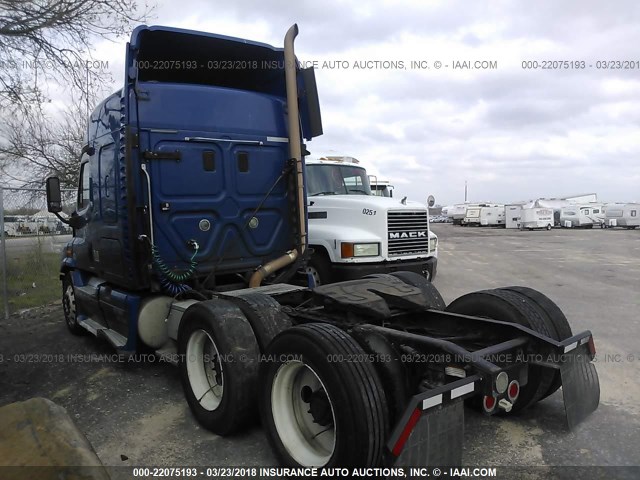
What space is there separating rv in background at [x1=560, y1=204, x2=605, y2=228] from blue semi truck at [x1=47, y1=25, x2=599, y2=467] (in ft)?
149

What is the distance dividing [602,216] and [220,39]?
47875mm

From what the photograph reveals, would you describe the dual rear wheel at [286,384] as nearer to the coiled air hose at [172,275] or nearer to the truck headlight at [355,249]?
the coiled air hose at [172,275]

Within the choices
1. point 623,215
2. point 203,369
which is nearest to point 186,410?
point 203,369

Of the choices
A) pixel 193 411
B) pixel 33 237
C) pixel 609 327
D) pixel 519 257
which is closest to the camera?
pixel 193 411

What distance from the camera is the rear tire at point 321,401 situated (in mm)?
2688

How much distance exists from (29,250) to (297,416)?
8.95m

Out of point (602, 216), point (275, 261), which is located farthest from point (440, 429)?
point (602, 216)

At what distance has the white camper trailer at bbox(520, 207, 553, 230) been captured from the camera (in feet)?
136

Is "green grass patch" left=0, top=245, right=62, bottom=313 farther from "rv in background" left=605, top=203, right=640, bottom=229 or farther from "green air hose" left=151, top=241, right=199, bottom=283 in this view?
"rv in background" left=605, top=203, right=640, bottom=229

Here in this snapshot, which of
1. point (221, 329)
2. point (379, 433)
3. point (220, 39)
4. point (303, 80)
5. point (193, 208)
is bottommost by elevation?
point (379, 433)

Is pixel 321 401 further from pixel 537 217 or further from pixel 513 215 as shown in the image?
pixel 513 215

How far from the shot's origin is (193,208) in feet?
16.9

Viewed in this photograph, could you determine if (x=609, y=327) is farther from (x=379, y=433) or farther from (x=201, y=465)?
(x=201, y=465)

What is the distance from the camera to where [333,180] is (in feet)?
29.5
